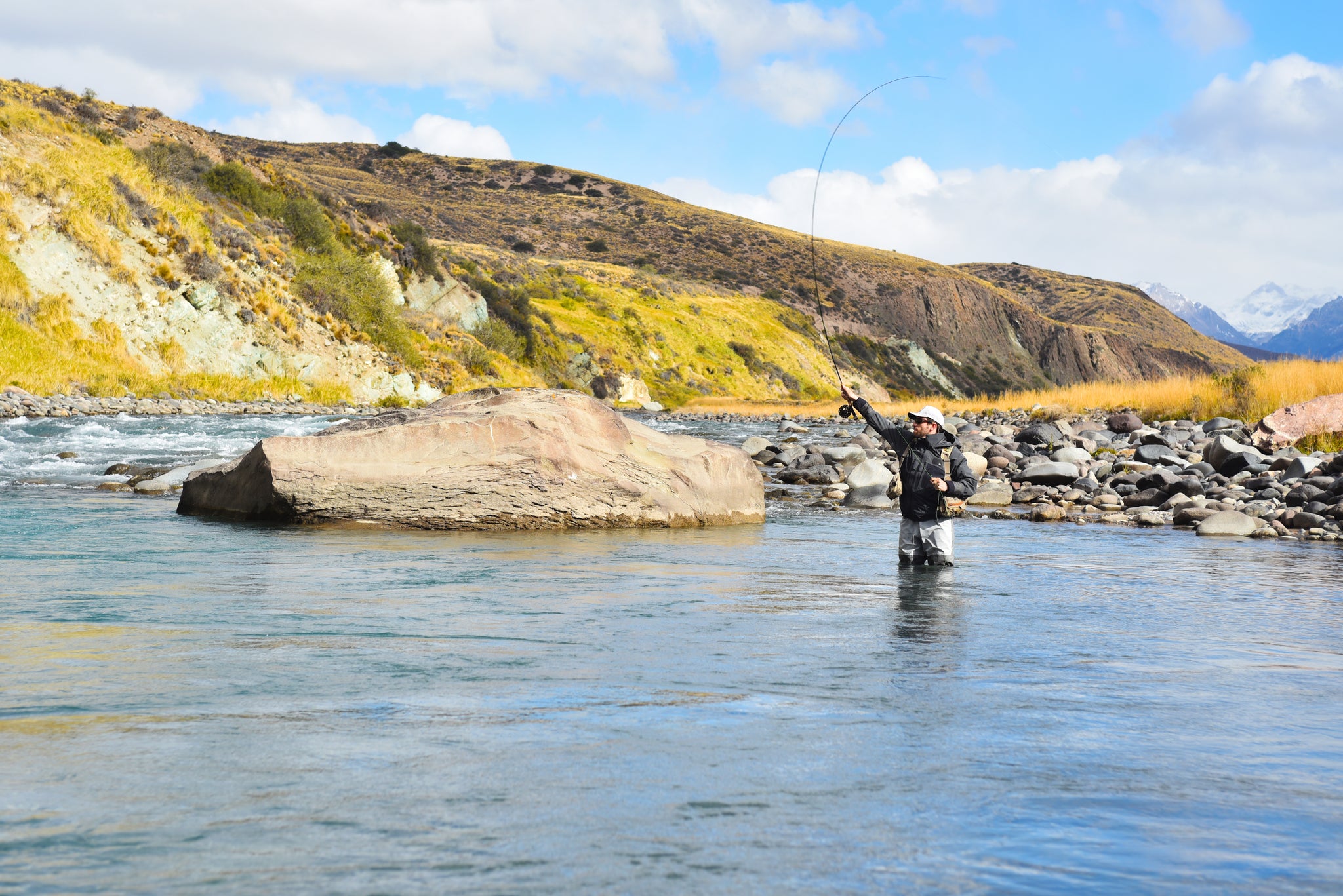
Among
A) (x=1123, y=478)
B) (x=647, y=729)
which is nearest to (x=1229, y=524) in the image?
(x=1123, y=478)

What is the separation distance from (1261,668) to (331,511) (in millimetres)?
8019

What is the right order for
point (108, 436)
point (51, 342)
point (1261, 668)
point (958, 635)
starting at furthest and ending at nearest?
1. point (51, 342)
2. point (108, 436)
3. point (958, 635)
4. point (1261, 668)

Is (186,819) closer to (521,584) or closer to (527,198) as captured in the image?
(521,584)

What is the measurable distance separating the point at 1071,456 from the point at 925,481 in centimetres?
1104

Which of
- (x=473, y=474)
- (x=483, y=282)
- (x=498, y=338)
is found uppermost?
(x=483, y=282)

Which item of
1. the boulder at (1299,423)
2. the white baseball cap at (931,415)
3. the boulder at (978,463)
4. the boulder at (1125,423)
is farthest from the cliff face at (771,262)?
the white baseball cap at (931,415)

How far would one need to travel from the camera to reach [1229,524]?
12.9 meters

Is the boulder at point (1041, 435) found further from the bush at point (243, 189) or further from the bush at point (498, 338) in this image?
the bush at point (243, 189)

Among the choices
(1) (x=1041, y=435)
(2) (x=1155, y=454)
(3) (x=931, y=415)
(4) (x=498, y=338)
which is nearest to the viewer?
(3) (x=931, y=415)

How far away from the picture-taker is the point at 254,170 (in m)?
42.9

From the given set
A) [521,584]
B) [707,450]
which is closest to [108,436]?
[707,450]

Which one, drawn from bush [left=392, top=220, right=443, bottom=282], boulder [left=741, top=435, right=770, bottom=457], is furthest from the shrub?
boulder [left=741, top=435, right=770, bottom=457]

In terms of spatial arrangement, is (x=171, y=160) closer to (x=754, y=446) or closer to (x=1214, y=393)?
(x=754, y=446)

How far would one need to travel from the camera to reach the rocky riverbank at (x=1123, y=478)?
13.6 metres
